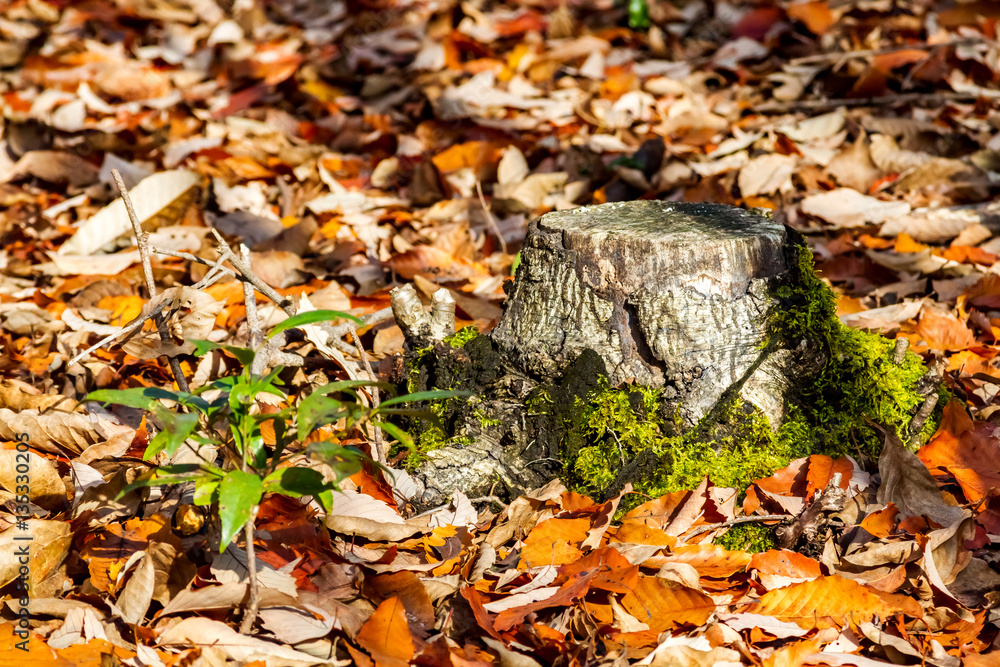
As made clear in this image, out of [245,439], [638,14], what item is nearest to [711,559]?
[245,439]

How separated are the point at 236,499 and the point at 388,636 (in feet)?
1.49

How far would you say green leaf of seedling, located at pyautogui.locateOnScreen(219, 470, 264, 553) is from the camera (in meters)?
1.46

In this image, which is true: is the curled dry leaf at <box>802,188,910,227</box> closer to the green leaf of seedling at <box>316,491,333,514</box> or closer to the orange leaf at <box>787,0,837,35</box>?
the orange leaf at <box>787,0,837,35</box>

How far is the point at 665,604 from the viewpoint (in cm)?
185

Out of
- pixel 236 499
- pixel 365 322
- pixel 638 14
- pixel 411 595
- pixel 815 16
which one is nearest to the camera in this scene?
pixel 236 499

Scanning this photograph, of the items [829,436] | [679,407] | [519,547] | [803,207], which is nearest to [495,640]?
[519,547]

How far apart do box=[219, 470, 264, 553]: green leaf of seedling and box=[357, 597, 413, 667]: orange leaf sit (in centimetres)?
39

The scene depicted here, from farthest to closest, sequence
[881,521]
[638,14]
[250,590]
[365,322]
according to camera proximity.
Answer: [638,14] < [365,322] < [881,521] < [250,590]

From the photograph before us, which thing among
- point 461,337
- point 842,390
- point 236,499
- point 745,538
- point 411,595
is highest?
point 236,499

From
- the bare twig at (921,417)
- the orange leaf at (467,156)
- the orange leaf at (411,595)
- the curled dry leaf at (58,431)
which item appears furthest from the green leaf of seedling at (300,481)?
the orange leaf at (467,156)

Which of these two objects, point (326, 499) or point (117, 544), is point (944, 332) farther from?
point (117, 544)

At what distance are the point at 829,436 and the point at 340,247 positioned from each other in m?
2.18

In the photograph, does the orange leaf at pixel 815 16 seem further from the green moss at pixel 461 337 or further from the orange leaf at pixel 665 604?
the orange leaf at pixel 665 604

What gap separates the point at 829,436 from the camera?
228cm
